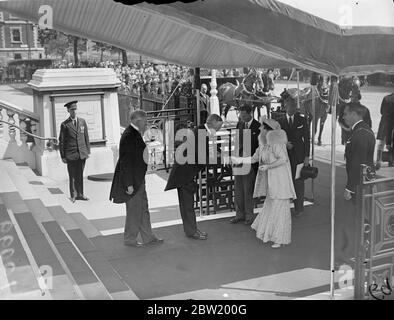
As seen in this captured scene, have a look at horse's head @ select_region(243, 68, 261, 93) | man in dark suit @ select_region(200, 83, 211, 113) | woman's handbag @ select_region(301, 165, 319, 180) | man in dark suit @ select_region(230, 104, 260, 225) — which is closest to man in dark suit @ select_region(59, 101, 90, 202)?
man in dark suit @ select_region(230, 104, 260, 225)

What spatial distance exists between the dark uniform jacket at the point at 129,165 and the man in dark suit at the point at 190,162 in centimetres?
53

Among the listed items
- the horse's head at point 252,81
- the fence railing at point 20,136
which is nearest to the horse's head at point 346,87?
the horse's head at point 252,81

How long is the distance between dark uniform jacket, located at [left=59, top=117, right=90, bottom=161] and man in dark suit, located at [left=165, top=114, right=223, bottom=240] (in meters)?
2.78

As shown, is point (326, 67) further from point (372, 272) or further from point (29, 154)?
point (29, 154)

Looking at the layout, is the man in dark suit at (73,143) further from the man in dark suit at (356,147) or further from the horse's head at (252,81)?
the horse's head at (252,81)

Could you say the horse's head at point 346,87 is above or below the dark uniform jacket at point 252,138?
above

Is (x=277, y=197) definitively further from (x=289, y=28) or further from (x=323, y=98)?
(x=323, y=98)

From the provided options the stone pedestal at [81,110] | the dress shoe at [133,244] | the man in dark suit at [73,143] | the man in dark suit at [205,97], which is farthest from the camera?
the man in dark suit at [205,97]

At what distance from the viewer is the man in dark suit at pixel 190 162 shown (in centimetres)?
716

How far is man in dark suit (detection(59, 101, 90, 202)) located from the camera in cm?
923

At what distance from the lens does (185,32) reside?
812cm

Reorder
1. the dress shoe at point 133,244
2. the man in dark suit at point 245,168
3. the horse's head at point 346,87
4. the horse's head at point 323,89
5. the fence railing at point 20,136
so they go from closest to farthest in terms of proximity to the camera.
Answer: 1. the dress shoe at point 133,244
2. the man in dark suit at point 245,168
3. the fence railing at point 20,136
4. the horse's head at point 346,87
5. the horse's head at point 323,89

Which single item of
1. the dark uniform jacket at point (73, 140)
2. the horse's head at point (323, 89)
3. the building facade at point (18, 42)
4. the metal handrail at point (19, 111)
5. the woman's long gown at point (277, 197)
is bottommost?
the woman's long gown at point (277, 197)
